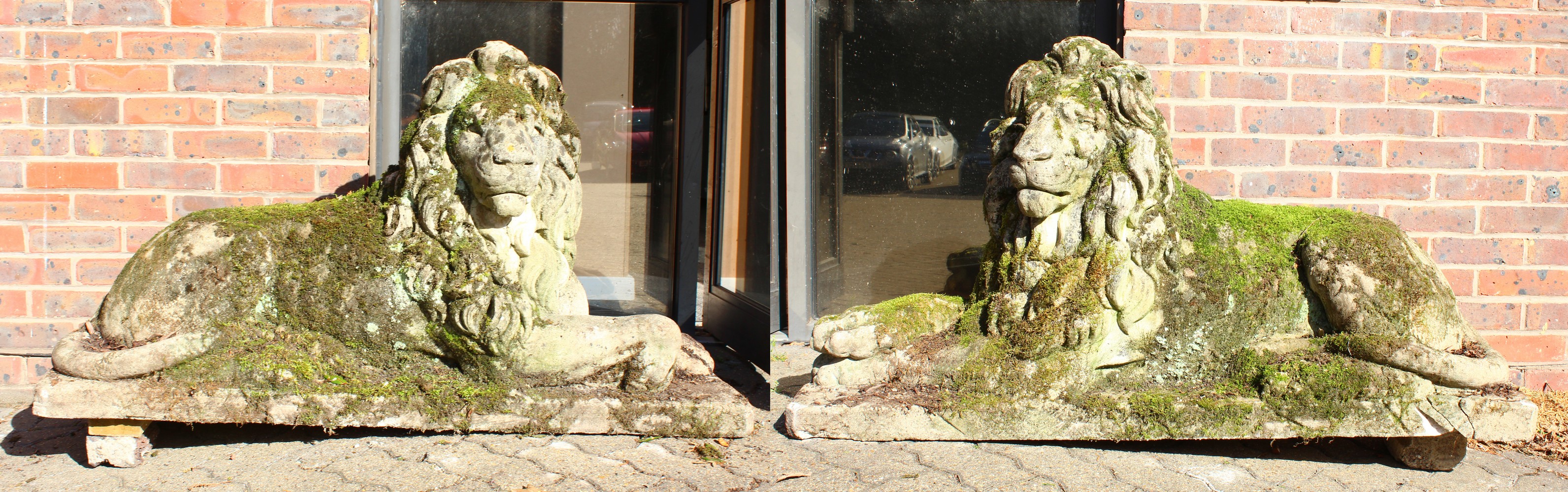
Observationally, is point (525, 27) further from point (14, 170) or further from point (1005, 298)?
point (1005, 298)

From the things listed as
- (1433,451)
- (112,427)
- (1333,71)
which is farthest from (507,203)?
(1333,71)

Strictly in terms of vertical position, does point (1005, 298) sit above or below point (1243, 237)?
below

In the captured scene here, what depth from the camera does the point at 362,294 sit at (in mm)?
2904

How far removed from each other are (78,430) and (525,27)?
2.21 metres

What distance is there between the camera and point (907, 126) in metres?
4.34

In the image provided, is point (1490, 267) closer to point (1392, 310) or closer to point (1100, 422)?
point (1392, 310)

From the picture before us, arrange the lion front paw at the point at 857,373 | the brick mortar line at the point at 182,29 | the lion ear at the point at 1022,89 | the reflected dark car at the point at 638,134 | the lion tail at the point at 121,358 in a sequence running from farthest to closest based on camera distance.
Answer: the reflected dark car at the point at 638,134, the brick mortar line at the point at 182,29, the lion front paw at the point at 857,373, the lion ear at the point at 1022,89, the lion tail at the point at 121,358

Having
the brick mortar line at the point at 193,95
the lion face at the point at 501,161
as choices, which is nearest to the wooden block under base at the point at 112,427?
the lion face at the point at 501,161

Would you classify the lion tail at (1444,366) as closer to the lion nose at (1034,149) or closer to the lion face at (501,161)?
the lion nose at (1034,149)

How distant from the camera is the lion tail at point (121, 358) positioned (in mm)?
Answer: 2670

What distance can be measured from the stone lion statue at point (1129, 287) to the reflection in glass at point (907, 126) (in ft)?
3.40

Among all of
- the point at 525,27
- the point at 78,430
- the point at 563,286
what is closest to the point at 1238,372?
the point at 563,286

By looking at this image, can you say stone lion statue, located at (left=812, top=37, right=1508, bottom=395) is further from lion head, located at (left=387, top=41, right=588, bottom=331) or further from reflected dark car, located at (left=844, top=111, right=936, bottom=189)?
reflected dark car, located at (left=844, top=111, right=936, bottom=189)

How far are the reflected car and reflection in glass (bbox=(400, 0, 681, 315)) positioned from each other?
1129mm
